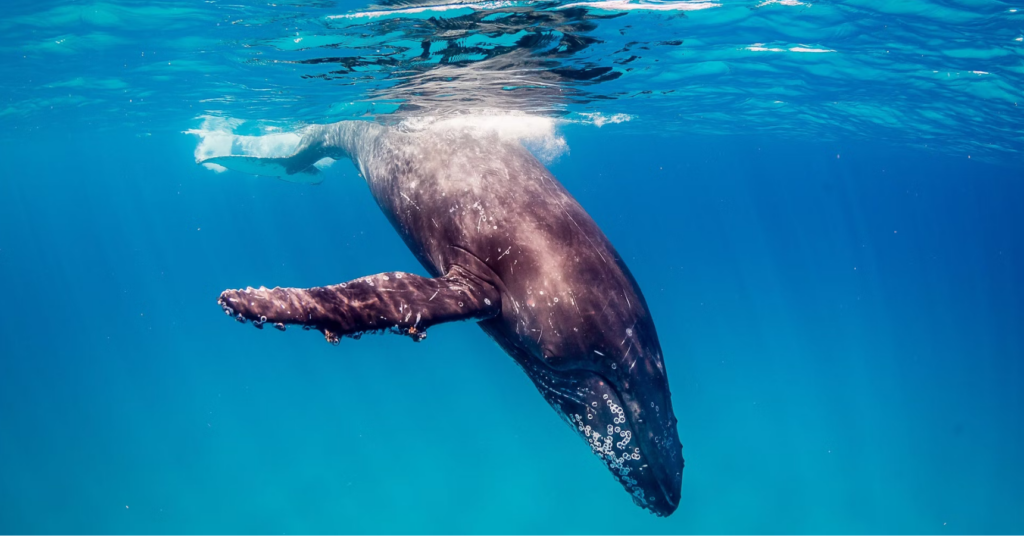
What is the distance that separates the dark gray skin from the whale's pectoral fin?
0.05ft

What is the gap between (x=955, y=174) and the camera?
166 ft

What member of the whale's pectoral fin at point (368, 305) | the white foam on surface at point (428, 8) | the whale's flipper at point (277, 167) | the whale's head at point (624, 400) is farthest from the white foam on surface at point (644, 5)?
the whale's flipper at point (277, 167)

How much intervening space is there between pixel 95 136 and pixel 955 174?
6852 centimetres

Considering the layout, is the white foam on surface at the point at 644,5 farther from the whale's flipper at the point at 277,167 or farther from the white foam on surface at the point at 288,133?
the whale's flipper at the point at 277,167

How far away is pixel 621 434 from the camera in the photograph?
16.7 feet

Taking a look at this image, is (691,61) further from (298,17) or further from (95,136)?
(95,136)

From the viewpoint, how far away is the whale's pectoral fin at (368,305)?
3512 mm

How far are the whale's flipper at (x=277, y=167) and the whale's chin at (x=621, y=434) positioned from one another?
11902mm

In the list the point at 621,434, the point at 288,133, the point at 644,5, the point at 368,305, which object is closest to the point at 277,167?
the point at 288,133

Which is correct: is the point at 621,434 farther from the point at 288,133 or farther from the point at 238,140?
the point at 238,140

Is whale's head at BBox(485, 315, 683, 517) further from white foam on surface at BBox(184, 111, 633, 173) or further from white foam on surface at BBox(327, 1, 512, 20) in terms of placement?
white foam on surface at BBox(184, 111, 633, 173)

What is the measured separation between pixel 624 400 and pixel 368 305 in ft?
8.40

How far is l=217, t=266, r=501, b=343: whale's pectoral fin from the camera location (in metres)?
3.51

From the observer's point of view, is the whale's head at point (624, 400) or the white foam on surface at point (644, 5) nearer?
the whale's head at point (624, 400)
